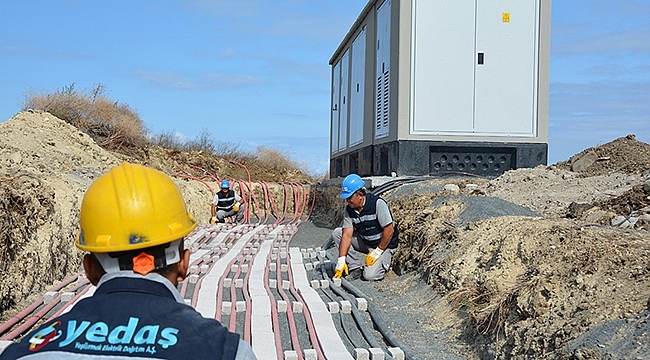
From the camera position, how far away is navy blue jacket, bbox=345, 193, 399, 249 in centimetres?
768

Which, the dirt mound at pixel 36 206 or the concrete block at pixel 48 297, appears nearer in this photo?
the concrete block at pixel 48 297

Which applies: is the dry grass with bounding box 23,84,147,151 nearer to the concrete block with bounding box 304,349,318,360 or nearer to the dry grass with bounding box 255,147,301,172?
the dry grass with bounding box 255,147,301,172

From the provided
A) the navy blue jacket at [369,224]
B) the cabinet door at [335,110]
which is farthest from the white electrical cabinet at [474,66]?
the cabinet door at [335,110]

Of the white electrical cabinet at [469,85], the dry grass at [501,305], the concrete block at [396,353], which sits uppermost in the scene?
the white electrical cabinet at [469,85]

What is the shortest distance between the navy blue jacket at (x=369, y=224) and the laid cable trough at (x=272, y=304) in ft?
2.28

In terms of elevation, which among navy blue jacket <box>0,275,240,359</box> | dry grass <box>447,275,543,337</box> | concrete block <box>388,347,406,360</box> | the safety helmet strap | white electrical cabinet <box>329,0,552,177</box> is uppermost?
white electrical cabinet <box>329,0,552,177</box>

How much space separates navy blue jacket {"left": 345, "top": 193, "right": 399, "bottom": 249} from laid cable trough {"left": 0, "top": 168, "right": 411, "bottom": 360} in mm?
695

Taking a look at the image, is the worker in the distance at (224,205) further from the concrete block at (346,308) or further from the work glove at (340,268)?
the concrete block at (346,308)

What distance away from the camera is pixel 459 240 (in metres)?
7.03

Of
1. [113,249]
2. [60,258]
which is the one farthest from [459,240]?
[113,249]

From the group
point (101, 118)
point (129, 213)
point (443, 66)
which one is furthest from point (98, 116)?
point (129, 213)

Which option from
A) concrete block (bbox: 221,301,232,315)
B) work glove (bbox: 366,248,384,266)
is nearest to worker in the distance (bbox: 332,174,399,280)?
work glove (bbox: 366,248,384,266)

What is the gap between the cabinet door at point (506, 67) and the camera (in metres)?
13.2

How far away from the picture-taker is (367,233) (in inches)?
311
